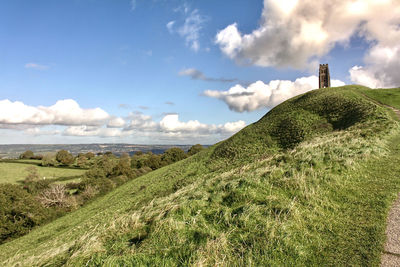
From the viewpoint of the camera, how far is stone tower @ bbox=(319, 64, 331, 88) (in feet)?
212

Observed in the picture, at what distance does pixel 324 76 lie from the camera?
6550cm

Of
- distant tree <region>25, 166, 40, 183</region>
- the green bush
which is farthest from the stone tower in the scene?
distant tree <region>25, 166, 40, 183</region>

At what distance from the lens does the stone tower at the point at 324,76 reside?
64562 millimetres

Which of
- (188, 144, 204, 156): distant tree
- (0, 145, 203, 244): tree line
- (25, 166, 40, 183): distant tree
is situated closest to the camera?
(0, 145, 203, 244): tree line

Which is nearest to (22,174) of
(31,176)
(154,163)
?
(31,176)

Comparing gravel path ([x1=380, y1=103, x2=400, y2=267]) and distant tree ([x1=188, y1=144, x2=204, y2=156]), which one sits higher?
gravel path ([x1=380, y1=103, x2=400, y2=267])

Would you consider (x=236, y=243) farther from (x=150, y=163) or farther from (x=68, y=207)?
(x=150, y=163)

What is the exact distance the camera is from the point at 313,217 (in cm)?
663

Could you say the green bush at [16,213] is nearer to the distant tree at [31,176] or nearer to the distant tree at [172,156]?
the distant tree at [31,176]

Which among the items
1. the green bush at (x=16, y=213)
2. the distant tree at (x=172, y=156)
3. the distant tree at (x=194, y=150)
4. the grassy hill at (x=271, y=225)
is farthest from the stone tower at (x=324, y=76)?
the green bush at (x=16, y=213)

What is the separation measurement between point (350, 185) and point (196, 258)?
289 inches

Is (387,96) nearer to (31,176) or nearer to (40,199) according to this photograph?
(40,199)

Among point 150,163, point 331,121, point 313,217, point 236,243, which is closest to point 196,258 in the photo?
point 236,243

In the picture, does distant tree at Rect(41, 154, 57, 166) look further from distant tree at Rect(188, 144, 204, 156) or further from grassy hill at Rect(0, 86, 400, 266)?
grassy hill at Rect(0, 86, 400, 266)
